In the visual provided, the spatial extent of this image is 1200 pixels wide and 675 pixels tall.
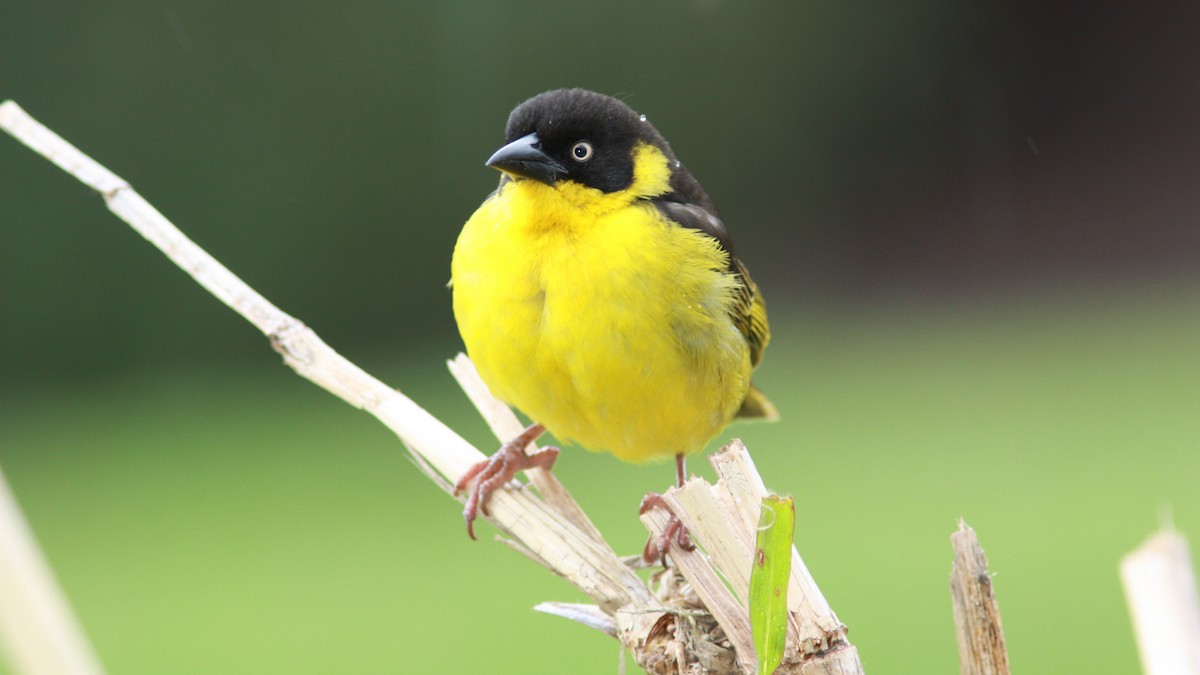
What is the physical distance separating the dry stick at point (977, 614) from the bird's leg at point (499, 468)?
42.9 inches

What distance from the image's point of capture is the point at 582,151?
2.69 m

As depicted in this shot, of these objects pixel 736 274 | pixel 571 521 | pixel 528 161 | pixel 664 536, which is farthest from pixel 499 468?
pixel 664 536

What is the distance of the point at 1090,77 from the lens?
8992mm

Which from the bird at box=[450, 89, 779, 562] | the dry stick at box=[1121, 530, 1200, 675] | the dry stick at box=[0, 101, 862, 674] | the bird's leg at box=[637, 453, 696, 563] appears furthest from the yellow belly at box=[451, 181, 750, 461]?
the dry stick at box=[1121, 530, 1200, 675]

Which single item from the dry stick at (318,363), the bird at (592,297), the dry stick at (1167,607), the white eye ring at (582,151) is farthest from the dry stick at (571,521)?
the white eye ring at (582,151)

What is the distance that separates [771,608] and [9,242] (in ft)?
22.7

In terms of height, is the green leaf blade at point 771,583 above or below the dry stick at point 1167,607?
above

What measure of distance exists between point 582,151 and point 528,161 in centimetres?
15

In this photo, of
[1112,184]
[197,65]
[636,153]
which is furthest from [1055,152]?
[636,153]

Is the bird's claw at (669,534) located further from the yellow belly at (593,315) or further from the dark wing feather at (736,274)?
the dark wing feather at (736,274)

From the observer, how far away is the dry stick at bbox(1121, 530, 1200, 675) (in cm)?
113

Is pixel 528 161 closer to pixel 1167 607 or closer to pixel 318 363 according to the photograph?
pixel 318 363

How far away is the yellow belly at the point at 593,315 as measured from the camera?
2.49 metres

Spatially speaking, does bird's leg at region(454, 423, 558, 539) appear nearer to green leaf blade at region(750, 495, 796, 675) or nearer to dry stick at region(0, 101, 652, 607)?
dry stick at region(0, 101, 652, 607)
